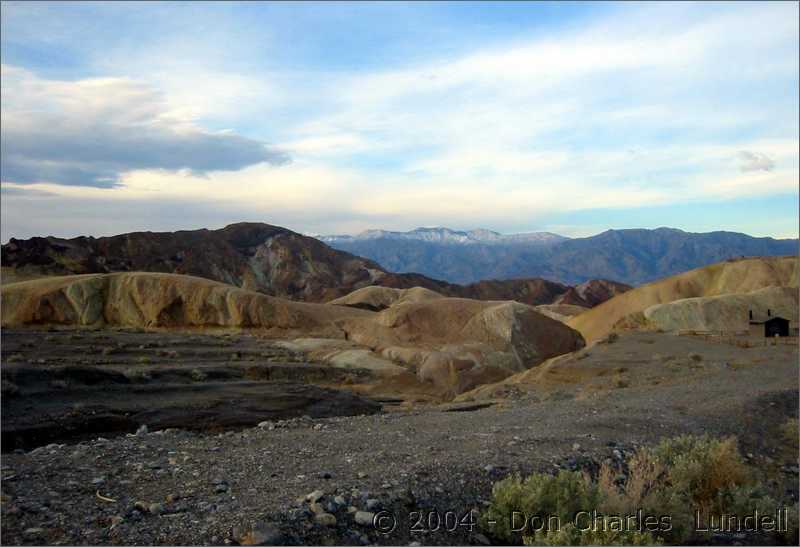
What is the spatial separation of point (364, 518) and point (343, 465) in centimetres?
253

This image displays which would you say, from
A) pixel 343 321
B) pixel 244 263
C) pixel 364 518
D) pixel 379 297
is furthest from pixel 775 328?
pixel 244 263

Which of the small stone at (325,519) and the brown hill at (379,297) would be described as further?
the brown hill at (379,297)

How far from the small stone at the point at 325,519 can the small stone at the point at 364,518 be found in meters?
0.24

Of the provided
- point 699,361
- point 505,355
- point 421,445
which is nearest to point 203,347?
point 505,355

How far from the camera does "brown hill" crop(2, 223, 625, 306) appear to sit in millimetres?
70312

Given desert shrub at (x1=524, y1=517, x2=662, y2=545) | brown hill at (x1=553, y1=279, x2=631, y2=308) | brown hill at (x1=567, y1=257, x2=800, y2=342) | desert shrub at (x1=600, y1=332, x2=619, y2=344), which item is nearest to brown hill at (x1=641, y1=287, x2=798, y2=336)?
brown hill at (x1=567, y1=257, x2=800, y2=342)

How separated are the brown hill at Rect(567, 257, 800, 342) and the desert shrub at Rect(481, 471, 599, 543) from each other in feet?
167

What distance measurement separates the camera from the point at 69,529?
632 cm

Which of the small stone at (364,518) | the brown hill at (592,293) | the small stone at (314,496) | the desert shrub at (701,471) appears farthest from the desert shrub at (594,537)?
the brown hill at (592,293)

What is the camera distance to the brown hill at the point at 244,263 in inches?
2768

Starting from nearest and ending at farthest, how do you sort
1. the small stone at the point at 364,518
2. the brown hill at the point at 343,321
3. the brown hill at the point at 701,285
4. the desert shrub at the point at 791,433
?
the small stone at the point at 364,518 → the desert shrub at the point at 791,433 → the brown hill at the point at 343,321 → the brown hill at the point at 701,285

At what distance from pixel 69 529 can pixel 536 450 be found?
623 centimetres

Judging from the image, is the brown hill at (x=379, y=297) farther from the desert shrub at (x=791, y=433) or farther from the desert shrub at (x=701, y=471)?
the desert shrub at (x=701, y=471)

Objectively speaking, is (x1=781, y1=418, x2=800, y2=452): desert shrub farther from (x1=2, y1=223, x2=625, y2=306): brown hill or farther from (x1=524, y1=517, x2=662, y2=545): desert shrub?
(x1=2, y1=223, x2=625, y2=306): brown hill
